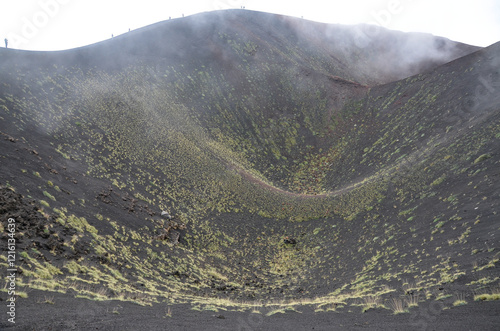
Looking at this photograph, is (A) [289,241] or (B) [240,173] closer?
(A) [289,241]

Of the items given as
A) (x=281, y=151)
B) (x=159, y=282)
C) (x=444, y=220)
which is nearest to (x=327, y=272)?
(x=444, y=220)

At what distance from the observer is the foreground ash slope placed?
1856 cm

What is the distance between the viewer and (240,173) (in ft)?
148

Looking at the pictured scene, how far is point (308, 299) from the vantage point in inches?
761

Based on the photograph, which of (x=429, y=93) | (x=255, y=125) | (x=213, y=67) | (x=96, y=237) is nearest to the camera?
(x=96, y=237)

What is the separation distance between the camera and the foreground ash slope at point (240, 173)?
1856 cm

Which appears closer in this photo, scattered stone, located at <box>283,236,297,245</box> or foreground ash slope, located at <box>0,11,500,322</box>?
foreground ash slope, located at <box>0,11,500,322</box>

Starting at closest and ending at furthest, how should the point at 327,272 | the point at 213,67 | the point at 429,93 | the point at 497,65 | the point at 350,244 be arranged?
1. the point at 327,272
2. the point at 350,244
3. the point at 497,65
4. the point at 429,93
5. the point at 213,67

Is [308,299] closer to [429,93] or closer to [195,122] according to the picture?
[195,122]

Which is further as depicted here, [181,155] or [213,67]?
[213,67]

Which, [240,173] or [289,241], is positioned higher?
[240,173]

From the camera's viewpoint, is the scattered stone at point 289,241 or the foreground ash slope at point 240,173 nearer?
the foreground ash slope at point 240,173

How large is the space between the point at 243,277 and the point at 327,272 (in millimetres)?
6574

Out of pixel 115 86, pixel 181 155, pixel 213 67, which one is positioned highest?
pixel 213 67
